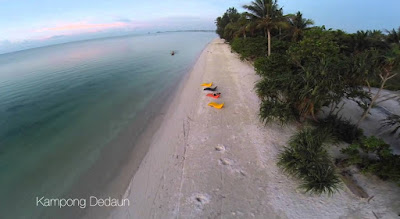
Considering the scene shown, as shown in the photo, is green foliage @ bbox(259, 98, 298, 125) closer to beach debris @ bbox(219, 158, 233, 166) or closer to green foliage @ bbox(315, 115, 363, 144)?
green foliage @ bbox(315, 115, 363, 144)

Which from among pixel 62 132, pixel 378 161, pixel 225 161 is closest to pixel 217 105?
pixel 225 161

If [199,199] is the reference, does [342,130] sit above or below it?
above

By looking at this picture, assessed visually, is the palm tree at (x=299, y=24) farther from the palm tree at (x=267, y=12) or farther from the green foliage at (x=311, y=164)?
the green foliage at (x=311, y=164)

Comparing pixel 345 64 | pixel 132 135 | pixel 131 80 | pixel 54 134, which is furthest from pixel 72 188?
pixel 131 80

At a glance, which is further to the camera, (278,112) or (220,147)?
(278,112)

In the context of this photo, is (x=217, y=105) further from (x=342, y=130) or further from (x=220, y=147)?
(x=342, y=130)

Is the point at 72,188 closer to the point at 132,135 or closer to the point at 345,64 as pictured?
the point at 132,135
